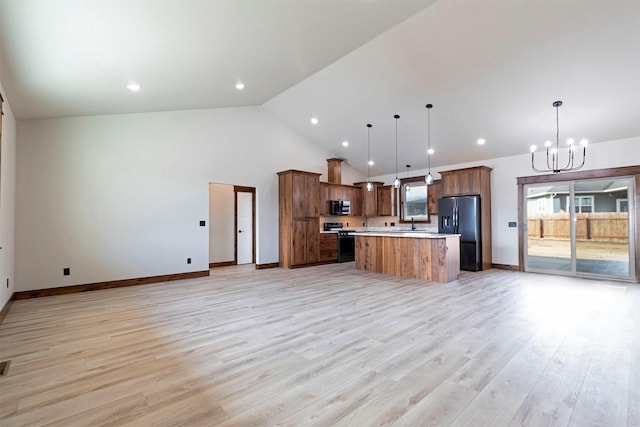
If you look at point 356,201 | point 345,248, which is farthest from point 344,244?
point 356,201

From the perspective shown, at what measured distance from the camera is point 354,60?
499cm

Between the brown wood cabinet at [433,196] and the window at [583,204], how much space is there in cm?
275

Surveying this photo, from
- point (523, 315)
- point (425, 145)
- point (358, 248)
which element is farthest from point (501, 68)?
point (358, 248)

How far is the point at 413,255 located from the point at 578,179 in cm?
369

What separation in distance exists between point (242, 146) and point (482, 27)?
505 cm

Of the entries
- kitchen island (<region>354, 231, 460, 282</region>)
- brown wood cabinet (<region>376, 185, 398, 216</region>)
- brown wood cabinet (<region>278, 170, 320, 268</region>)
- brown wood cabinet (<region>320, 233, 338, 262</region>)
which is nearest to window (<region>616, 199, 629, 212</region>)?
kitchen island (<region>354, 231, 460, 282</region>)

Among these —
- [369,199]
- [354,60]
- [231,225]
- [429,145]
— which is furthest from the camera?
[369,199]

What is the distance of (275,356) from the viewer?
2.48 meters

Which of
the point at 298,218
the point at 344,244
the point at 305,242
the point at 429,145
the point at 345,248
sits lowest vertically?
the point at 345,248

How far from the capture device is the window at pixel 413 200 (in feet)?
27.7

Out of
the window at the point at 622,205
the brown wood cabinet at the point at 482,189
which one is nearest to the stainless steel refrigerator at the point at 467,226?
the brown wood cabinet at the point at 482,189

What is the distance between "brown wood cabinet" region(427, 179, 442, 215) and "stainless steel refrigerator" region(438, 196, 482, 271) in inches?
30.2

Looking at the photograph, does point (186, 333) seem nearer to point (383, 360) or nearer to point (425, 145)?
point (383, 360)

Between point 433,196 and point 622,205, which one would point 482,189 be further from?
point 622,205
